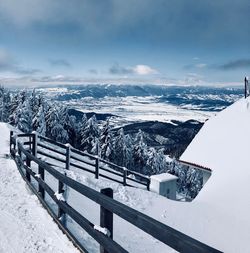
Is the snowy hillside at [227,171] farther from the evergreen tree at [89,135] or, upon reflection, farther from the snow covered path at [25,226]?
the evergreen tree at [89,135]

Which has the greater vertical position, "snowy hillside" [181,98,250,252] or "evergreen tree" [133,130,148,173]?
"snowy hillside" [181,98,250,252]

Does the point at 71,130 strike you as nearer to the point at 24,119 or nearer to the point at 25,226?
the point at 24,119

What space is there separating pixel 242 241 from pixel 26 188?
309 inches

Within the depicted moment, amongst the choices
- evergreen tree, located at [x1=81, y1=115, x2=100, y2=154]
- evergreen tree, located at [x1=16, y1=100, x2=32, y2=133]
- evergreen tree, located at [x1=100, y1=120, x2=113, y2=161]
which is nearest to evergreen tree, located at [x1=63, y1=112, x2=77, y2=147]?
evergreen tree, located at [x1=81, y1=115, x2=100, y2=154]

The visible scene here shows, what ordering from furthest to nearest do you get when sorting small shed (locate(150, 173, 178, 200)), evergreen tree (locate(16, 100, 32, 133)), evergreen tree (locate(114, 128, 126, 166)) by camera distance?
evergreen tree (locate(114, 128, 126, 166)) < evergreen tree (locate(16, 100, 32, 133)) < small shed (locate(150, 173, 178, 200))

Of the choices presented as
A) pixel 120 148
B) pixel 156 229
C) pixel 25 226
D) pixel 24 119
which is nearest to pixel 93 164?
pixel 25 226

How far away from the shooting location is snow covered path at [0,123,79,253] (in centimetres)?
473

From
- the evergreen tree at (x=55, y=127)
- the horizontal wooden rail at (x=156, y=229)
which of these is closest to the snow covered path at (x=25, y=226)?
the horizontal wooden rail at (x=156, y=229)

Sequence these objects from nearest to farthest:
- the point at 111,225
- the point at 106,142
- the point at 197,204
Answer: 1. the point at 111,225
2. the point at 197,204
3. the point at 106,142

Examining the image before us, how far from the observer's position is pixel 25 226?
221 inches

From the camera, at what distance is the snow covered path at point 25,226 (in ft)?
15.5

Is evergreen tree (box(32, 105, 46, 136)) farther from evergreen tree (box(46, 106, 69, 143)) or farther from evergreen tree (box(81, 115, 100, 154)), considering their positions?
evergreen tree (box(81, 115, 100, 154))

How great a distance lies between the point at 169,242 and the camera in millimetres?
2584

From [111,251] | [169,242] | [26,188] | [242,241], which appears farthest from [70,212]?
[242,241]
